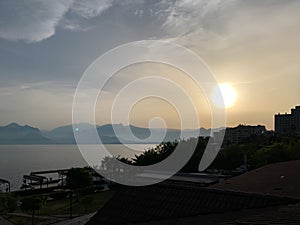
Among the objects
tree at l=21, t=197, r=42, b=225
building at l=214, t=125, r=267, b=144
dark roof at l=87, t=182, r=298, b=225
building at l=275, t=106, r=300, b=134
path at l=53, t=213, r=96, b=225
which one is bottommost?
path at l=53, t=213, r=96, b=225

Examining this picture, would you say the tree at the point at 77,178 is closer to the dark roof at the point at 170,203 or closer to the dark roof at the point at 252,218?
the dark roof at the point at 170,203

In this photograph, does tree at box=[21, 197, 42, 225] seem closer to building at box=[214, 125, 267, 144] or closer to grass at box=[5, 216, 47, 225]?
grass at box=[5, 216, 47, 225]

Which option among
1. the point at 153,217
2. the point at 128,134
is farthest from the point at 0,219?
the point at 128,134

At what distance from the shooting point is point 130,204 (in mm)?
8016

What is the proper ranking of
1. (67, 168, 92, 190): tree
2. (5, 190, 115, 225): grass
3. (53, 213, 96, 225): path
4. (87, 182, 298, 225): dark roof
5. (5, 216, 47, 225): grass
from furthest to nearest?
(67, 168, 92, 190): tree
(5, 190, 115, 225): grass
(5, 216, 47, 225): grass
(53, 213, 96, 225): path
(87, 182, 298, 225): dark roof

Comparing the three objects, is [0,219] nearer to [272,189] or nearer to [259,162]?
[272,189]

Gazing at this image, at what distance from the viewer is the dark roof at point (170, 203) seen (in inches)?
253

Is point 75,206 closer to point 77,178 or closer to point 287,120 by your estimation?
point 77,178

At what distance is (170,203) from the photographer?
24.1 feet

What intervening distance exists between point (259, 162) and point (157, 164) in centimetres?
1490

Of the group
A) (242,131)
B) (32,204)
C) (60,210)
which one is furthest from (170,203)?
(242,131)

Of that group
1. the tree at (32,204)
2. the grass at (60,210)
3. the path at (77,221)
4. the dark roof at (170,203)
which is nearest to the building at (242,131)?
the grass at (60,210)

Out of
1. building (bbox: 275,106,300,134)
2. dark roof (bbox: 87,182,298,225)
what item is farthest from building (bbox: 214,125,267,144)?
dark roof (bbox: 87,182,298,225)

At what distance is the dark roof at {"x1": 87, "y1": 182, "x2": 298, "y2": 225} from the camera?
6418 mm
